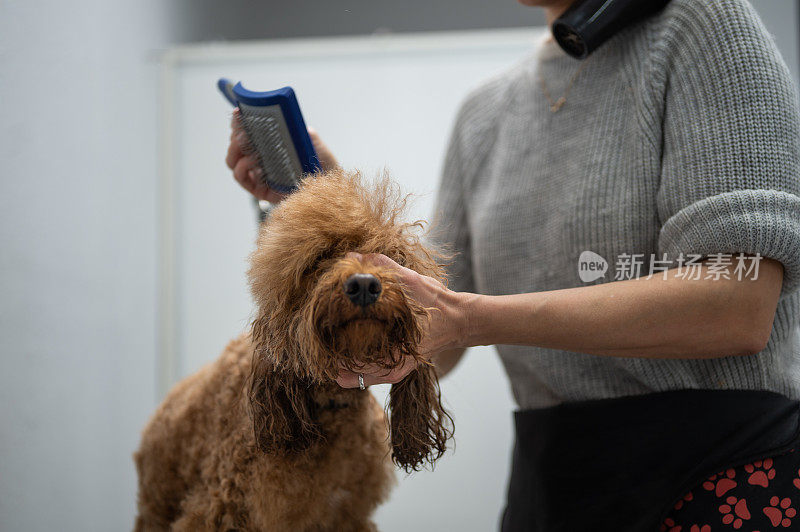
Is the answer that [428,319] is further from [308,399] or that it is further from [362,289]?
[308,399]

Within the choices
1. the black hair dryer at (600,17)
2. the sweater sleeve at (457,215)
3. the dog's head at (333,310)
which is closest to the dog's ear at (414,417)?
the dog's head at (333,310)

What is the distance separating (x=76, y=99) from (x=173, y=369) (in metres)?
0.75

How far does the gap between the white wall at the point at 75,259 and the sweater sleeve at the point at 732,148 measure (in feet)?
3.16

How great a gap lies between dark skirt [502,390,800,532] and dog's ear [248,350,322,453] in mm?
440

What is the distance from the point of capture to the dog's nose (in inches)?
25.0

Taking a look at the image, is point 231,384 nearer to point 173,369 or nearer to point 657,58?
point 657,58

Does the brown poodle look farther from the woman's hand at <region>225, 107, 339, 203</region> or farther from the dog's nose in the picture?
the woman's hand at <region>225, 107, 339, 203</region>

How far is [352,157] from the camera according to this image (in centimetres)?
197

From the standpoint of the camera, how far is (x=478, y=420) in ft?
6.07

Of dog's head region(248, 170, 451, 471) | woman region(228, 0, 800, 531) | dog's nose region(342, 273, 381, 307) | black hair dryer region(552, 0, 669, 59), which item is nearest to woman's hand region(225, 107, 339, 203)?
woman region(228, 0, 800, 531)

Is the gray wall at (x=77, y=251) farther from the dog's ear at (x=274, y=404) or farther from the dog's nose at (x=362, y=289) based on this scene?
the dog's nose at (x=362, y=289)

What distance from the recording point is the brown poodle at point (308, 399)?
67 cm

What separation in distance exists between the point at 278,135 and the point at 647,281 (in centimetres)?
50

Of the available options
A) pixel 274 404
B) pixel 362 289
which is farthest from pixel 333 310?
pixel 274 404
